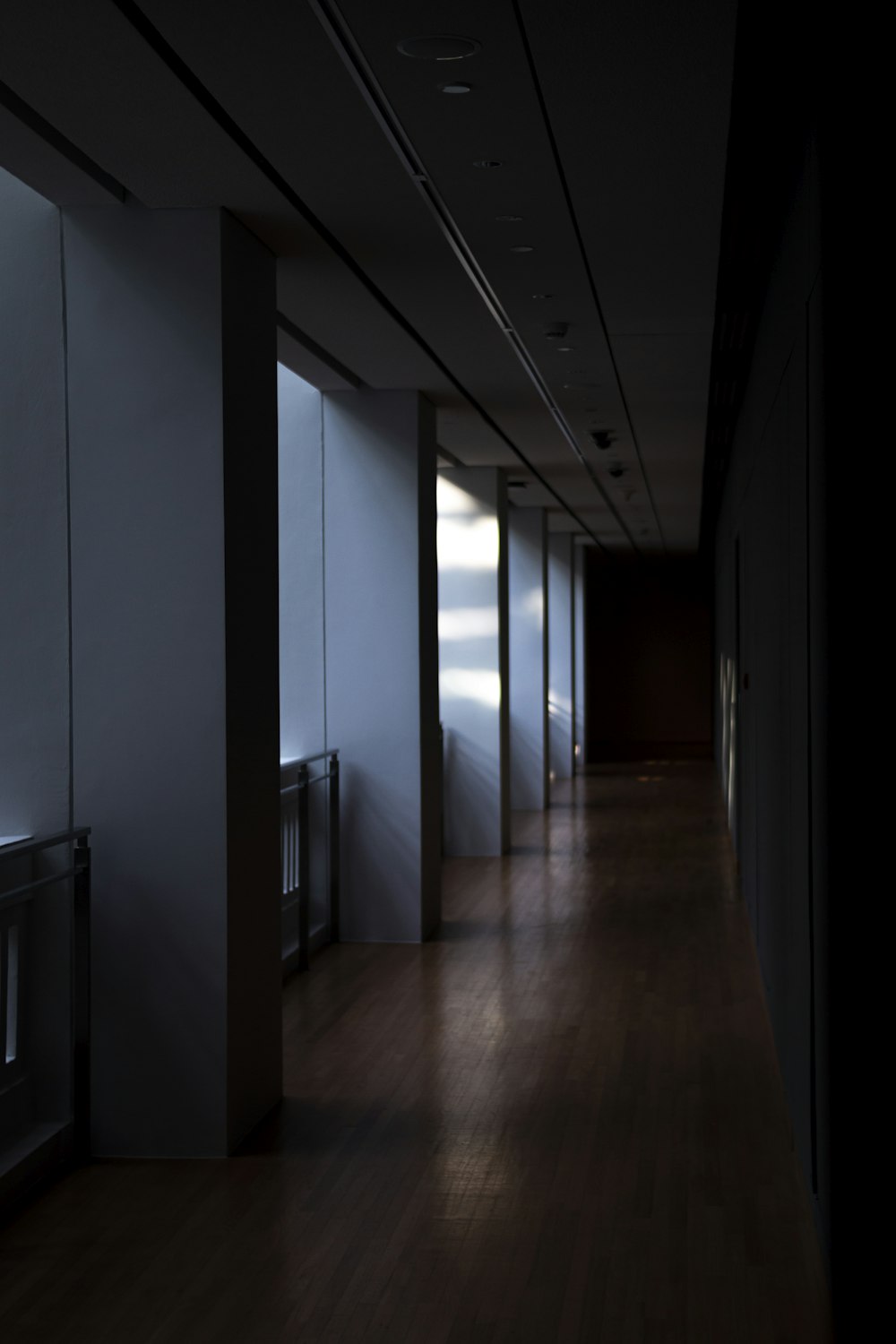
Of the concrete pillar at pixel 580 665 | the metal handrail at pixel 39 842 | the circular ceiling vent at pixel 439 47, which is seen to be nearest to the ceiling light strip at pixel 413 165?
the circular ceiling vent at pixel 439 47

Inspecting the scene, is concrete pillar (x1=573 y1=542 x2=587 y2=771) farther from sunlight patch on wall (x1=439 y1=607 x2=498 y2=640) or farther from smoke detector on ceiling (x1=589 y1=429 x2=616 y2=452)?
smoke detector on ceiling (x1=589 y1=429 x2=616 y2=452)

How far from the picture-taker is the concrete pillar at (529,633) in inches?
571

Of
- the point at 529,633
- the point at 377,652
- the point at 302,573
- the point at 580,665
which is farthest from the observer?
the point at 580,665

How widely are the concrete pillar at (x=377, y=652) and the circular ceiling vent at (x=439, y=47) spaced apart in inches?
180

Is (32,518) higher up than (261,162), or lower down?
lower down

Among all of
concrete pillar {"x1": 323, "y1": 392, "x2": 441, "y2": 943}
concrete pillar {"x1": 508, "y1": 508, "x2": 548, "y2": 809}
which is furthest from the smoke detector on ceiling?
concrete pillar {"x1": 508, "y1": 508, "x2": 548, "y2": 809}

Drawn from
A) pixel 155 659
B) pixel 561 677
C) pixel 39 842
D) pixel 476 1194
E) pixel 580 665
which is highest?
pixel 155 659

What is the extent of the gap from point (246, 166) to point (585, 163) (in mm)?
1025

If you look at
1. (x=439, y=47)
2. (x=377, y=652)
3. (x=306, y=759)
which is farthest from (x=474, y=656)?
(x=439, y=47)

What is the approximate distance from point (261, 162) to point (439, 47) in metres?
0.98

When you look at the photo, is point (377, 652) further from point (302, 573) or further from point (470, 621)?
point (470, 621)

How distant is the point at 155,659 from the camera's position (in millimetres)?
4637

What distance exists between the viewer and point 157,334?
15.3 feet

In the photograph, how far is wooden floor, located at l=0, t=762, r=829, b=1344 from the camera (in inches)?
135
